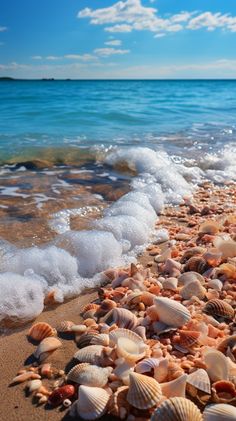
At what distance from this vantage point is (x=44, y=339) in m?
2.59

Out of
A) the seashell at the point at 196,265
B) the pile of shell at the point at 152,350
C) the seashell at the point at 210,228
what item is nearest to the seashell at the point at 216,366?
the pile of shell at the point at 152,350

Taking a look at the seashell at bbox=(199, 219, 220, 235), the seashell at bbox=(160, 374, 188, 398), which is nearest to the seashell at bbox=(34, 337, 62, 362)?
the seashell at bbox=(160, 374, 188, 398)

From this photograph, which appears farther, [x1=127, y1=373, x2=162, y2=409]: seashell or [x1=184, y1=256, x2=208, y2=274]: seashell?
[x1=184, y1=256, x2=208, y2=274]: seashell

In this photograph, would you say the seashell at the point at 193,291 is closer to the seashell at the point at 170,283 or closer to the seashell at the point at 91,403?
the seashell at the point at 170,283

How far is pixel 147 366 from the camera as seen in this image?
2.13 m

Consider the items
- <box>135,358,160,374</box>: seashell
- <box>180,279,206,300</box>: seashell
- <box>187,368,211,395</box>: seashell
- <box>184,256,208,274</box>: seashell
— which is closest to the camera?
<box>187,368,211,395</box>: seashell

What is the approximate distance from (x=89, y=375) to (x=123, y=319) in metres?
0.58

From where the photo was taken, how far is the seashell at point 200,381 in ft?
6.63

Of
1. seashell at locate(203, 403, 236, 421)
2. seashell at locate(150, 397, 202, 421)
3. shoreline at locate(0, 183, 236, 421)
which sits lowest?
shoreline at locate(0, 183, 236, 421)

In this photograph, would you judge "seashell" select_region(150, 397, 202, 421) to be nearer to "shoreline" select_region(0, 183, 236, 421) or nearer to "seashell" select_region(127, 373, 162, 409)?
"seashell" select_region(127, 373, 162, 409)

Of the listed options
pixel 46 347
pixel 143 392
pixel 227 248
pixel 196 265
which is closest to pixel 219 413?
pixel 143 392

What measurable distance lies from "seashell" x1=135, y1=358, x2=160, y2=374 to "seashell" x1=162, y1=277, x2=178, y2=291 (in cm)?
97

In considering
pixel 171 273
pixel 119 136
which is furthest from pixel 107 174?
pixel 119 136

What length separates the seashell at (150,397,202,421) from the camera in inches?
67.9
